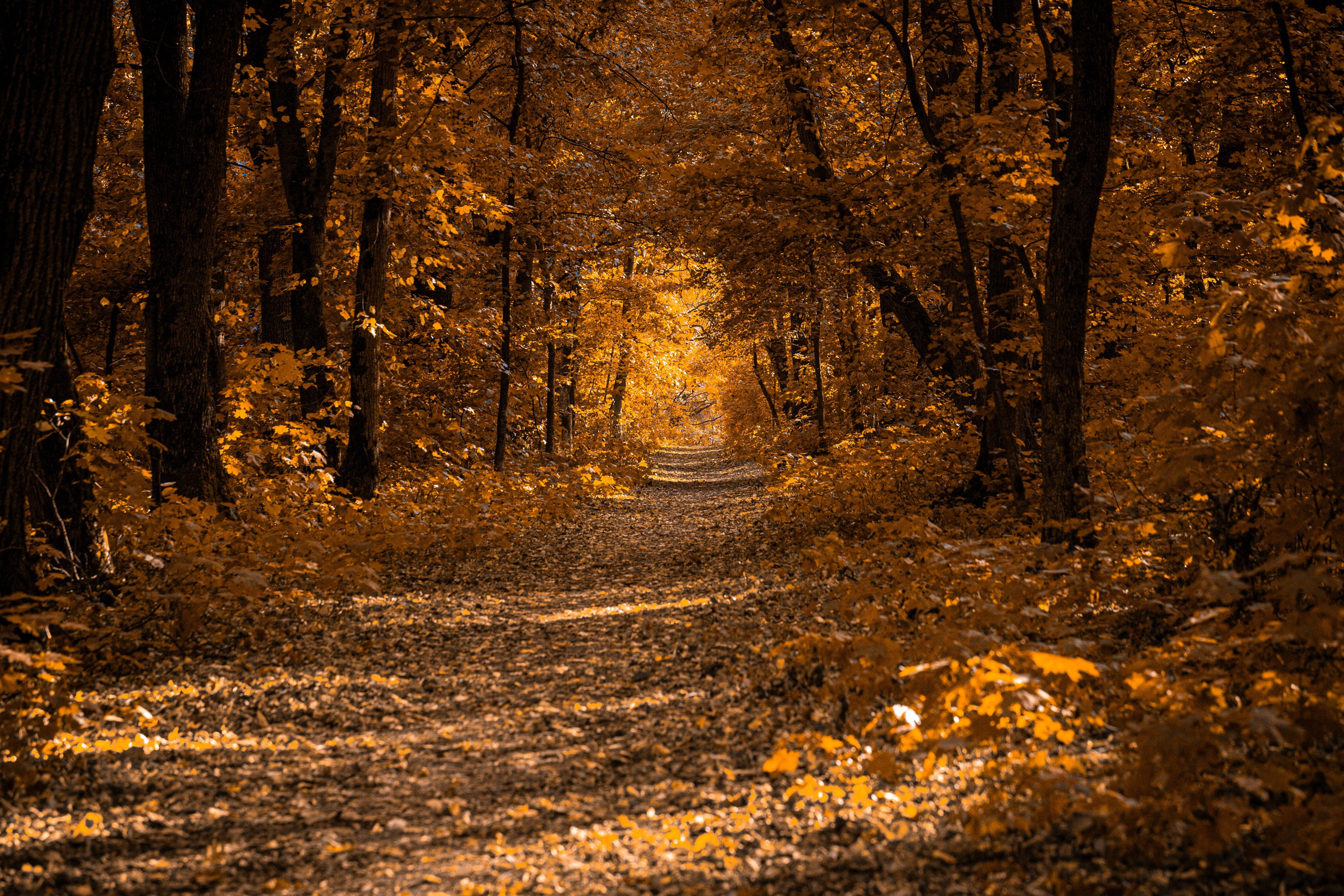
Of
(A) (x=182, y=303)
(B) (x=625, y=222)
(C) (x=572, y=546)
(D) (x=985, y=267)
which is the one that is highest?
(B) (x=625, y=222)

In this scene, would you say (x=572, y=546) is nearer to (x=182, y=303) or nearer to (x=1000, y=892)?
(x=182, y=303)

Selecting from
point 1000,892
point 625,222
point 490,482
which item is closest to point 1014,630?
point 1000,892

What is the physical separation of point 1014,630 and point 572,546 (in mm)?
6968

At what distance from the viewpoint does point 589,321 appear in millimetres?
23969

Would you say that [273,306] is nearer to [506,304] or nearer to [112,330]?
[112,330]

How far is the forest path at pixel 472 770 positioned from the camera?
9.64 ft

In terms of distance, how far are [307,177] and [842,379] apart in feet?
38.9

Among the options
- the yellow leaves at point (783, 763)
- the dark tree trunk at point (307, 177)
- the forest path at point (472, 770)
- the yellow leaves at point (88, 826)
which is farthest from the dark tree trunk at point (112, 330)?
the yellow leaves at point (783, 763)

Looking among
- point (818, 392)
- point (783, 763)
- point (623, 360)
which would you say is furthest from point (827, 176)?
point (623, 360)

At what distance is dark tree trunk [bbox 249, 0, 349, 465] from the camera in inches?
421

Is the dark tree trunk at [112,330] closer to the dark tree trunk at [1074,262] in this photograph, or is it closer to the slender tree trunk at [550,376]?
the slender tree trunk at [550,376]

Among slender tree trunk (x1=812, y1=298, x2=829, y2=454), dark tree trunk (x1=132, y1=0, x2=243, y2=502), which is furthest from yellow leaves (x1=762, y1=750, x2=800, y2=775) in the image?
slender tree trunk (x1=812, y1=298, x2=829, y2=454)

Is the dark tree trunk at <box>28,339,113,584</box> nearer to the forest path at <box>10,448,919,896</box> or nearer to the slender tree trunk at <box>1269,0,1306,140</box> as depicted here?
the forest path at <box>10,448,919,896</box>

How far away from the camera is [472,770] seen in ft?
13.0
